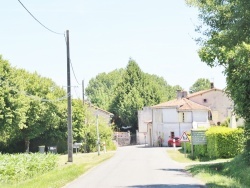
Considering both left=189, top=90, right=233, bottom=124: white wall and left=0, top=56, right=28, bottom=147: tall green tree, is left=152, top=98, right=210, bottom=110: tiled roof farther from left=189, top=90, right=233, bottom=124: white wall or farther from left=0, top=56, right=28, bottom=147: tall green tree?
left=0, top=56, right=28, bottom=147: tall green tree

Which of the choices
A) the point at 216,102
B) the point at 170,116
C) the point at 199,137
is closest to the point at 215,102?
the point at 216,102

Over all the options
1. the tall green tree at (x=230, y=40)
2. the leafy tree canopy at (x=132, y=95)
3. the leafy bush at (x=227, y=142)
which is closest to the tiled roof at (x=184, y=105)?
the leafy tree canopy at (x=132, y=95)

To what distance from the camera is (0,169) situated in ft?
72.6

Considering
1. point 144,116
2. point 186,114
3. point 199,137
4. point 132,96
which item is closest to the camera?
point 199,137

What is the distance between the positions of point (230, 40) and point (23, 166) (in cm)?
1477

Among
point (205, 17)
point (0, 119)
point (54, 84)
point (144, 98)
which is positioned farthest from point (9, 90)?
point (144, 98)

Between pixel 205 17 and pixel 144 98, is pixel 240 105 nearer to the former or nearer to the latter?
pixel 205 17

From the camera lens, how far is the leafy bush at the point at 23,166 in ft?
74.1

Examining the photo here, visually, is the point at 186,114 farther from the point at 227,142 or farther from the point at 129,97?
Result: the point at 227,142

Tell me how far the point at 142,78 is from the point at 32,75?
111 feet

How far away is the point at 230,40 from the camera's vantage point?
14.4 m

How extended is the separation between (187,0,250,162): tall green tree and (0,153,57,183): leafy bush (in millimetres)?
11002

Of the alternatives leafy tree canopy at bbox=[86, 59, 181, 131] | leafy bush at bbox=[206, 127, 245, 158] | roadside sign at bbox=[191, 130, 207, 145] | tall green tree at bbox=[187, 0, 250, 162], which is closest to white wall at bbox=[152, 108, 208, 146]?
leafy tree canopy at bbox=[86, 59, 181, 131]

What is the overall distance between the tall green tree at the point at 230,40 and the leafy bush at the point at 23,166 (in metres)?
11.0
